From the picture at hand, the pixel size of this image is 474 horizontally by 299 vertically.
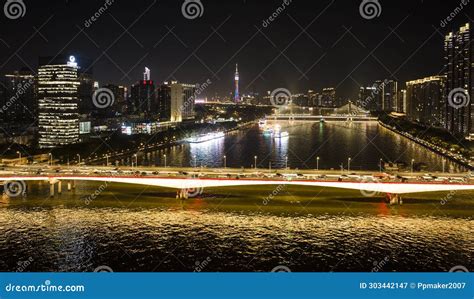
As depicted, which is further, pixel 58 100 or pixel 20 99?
pixel 20 99

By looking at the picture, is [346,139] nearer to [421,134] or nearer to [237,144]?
[421,134]

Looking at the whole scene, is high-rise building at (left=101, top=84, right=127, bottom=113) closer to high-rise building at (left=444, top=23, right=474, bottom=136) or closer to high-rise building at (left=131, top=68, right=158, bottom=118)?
high-rise building at (left=131, top=68, right=158, bottom=118)

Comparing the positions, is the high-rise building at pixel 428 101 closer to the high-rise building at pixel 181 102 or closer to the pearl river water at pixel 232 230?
the high-rise building at pixel 181 102

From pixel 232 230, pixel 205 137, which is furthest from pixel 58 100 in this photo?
pixel 232 230

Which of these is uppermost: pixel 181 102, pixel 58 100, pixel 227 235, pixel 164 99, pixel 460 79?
pixel 164 99

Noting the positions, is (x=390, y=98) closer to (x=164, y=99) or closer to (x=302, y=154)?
(x=164, y=99)

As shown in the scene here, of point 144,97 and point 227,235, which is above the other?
point 144,97

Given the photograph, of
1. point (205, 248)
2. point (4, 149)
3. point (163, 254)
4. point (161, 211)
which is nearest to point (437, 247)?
point (205, 248)

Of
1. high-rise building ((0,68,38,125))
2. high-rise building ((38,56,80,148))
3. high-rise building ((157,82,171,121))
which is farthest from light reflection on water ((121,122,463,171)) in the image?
high-rise building ((157,82,171,121))
